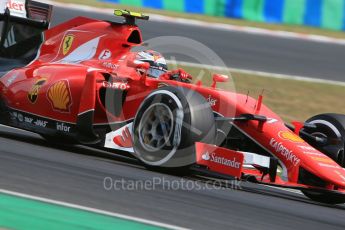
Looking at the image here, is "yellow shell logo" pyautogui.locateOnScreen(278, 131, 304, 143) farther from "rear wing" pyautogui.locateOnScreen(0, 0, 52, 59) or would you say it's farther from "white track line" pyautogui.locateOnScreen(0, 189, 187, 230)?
"rear wing" pyautogui.locateOnScreen(0, 0, 52, 59)

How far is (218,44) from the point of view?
60.1 feet

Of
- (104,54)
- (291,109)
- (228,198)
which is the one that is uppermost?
(104,54)

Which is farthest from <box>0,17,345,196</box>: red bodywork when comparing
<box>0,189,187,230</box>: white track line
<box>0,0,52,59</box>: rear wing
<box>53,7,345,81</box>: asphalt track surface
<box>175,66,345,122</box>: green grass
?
<box>53,7,345,81</box>: asphalt track surface

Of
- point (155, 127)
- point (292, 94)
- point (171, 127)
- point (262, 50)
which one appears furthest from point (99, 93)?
point (262, 50)

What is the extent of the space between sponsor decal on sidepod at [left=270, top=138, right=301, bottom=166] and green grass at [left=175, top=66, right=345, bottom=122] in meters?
5.90

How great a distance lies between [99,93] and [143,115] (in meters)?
0.78

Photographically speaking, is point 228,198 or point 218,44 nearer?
point 228,198

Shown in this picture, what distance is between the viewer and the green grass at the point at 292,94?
45.7 ft

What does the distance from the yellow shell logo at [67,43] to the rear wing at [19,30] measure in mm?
685

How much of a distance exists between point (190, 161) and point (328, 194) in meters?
1.27

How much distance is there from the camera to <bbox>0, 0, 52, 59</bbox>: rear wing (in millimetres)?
9695

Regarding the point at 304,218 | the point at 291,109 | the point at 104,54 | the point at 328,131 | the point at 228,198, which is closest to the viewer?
the point at 304,218

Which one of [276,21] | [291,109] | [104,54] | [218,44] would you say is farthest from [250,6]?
[104,54]

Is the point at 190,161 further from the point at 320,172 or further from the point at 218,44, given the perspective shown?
the point at 218,44
